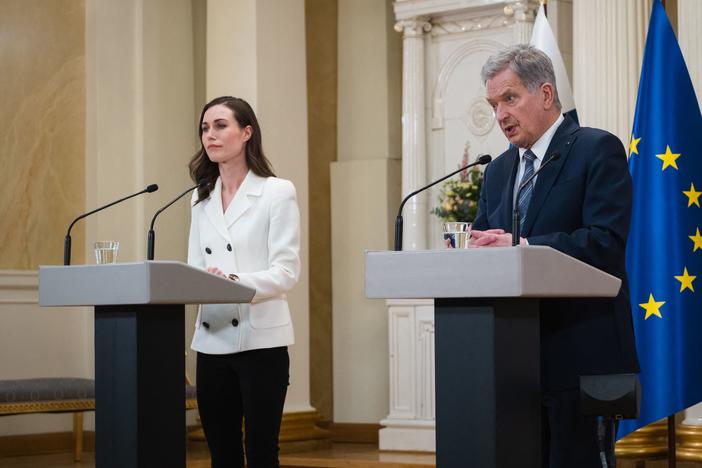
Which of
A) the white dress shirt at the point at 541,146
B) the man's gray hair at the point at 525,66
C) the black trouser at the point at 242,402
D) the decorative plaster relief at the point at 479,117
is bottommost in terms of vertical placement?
the black trouser at the point at 242,402

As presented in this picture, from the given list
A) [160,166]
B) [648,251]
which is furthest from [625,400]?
[160,166]

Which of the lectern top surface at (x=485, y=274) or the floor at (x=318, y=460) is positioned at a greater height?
the lectern top surface at (x=485, y=274)

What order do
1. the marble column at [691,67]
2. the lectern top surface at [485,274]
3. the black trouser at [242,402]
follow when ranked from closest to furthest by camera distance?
the lectern top surface at [485,274]
the black trouser at [242,402]
the marble column at [691,67]

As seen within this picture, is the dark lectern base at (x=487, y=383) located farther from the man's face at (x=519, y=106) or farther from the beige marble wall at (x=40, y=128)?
the beige marble wall at (x=40, y=128)

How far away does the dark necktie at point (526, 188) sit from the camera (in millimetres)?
3199

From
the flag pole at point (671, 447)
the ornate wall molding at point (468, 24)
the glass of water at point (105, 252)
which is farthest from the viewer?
the ornate wall molding at point (468, 24)

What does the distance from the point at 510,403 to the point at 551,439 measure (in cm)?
31

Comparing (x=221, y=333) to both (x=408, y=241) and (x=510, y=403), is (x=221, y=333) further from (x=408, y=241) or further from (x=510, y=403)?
(x=408, y=241)

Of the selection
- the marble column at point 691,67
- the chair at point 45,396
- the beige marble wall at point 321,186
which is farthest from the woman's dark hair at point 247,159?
the beige marble wall at point 321,186

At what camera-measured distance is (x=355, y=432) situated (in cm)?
802

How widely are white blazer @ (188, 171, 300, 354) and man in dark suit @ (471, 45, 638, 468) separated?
875 mm

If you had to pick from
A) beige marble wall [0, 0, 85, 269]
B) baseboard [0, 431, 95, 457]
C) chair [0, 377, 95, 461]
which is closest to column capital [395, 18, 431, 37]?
beige marble wall [0, 0, 85, 269]

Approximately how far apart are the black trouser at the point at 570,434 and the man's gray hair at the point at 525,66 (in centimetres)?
85

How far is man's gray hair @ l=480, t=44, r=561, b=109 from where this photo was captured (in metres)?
3.20
